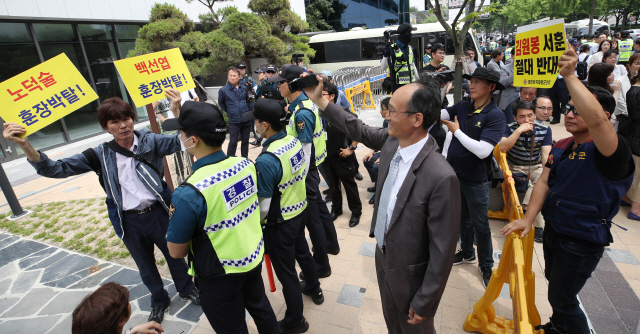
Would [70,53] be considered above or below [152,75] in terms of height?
above

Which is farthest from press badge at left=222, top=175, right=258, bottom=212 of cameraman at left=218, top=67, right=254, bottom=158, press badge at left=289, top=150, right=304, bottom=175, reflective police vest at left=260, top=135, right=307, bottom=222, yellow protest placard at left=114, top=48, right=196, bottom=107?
cameraman at left=218, top=67, right=254, bottom=158

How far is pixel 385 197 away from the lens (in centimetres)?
195

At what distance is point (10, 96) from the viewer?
8.34 ft

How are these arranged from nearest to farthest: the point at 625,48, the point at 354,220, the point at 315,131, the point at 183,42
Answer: the point at 315,131, the point at 354,220, the point at 625,48, the point at 183,42

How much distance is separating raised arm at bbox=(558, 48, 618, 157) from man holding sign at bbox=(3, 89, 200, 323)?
284 centimetres

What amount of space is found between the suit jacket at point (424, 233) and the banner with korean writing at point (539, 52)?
4.30 feet

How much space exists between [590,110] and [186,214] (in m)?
2.10

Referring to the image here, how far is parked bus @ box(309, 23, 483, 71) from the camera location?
601 inches

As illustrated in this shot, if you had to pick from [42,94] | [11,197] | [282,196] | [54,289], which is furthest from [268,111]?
[11,197]

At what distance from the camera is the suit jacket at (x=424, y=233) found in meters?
1.65

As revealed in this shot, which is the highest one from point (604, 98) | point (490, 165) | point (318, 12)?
point (318, 12)

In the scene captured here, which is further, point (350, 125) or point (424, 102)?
point (350, 125)

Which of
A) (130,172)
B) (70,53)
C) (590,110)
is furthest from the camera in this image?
(70,53)

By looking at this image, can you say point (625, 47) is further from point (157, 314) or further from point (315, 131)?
point (157, 314)
